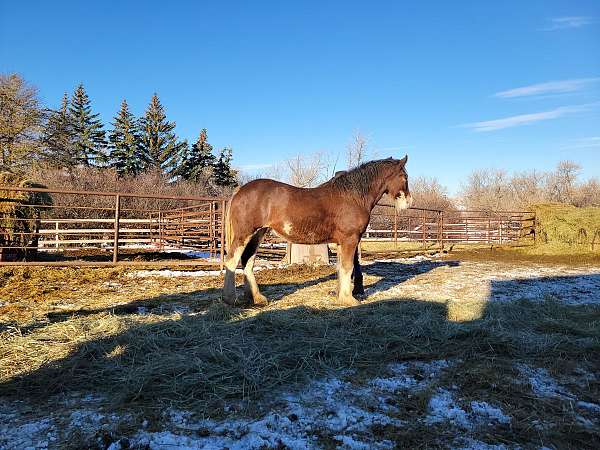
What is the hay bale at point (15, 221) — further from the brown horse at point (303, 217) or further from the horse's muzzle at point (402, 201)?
the horse's muzzle at point (402, 201)

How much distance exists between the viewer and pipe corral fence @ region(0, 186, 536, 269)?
8.23 m

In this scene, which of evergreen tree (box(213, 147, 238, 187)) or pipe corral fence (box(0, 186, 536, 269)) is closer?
pipe corral fence (box(0, 186, 536, 269))

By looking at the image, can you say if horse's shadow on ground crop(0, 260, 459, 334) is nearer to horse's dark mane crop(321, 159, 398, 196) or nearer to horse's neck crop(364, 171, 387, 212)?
horse's neck crop(364, 171, 387, 212)

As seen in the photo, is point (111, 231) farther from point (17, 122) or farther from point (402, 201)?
point (17, 122)

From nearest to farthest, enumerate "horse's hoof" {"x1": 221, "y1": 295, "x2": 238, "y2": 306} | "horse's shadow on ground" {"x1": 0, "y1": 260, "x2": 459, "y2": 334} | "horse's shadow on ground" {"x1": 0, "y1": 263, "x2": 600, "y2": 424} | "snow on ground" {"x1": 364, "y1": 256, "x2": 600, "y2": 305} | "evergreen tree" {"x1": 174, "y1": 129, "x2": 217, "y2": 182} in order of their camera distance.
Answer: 1. "horse's shadow on ground" {"x1": 0, "y1": 263, "x2": 600, "y2": 424}
2. "horse's shadow on ground" {"x1": 0, "y1": 260, "x2": 459, "y2": 334}
3. "horse's hoof" {"x1": 221, "y1": 295, "x2": 238, "y2": 306}
4. "snow on ground" {"x1": 364, "y1": 256, "x2": 600, "y2": 305}
5. "evergreen tree" {"x1": 174, "y1": 129, "x2": 217, "y2": 182}

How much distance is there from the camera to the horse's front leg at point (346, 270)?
5.21 m

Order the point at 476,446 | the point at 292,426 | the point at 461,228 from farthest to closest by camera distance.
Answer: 1. the point at 461,228
2. the point at 292,426
3. the point at 476,446

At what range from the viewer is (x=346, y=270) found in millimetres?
5289

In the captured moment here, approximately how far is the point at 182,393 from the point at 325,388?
92 cm

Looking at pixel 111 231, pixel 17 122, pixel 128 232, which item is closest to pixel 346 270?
pixel 111 231

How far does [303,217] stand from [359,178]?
1.04 meters

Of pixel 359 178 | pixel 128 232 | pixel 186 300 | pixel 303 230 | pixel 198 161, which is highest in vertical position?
pixel 198 161

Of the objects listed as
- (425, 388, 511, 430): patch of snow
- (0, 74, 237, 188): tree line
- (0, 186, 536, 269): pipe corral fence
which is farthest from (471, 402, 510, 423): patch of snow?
(0, 74, 237, 188): tree line

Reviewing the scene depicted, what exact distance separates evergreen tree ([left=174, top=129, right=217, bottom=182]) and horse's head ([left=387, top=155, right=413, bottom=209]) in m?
27.6
